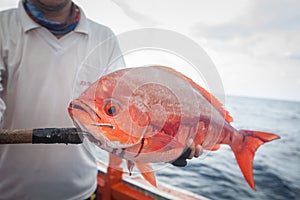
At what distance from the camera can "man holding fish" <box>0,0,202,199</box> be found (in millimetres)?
861

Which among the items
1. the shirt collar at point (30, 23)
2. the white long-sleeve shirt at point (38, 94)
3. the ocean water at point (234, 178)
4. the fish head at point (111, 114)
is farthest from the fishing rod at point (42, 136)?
the ocean water at point (234, 178)

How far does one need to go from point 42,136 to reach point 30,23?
56cm

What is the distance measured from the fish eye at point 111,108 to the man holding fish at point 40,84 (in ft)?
1.37

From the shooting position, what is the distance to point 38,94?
878 millimetres

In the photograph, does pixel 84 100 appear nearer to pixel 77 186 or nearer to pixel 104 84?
pixel 104 84

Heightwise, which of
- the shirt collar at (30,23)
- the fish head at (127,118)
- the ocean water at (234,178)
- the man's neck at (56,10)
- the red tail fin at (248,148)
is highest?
the man's neck at (56,10)

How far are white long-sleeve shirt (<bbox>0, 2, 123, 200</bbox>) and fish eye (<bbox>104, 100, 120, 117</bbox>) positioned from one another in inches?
16.3

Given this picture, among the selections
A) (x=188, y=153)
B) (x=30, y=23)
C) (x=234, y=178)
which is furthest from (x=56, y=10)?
(x=234, y=178)

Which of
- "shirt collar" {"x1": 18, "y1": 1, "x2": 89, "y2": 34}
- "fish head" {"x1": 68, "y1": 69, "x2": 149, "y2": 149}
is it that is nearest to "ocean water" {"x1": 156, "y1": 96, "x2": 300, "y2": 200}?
"shirt collar" {"x1": 18, "y1": 1, "x2": 89, "y2": 34}

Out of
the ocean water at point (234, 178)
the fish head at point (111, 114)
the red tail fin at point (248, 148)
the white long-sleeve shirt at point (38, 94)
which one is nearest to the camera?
the fish head at point (111, 114)

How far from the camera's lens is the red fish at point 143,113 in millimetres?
448

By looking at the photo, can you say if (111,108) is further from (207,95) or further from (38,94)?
(38,94)

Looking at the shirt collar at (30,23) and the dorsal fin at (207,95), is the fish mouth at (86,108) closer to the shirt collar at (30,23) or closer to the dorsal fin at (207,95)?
the dorsal fin at (207,95)

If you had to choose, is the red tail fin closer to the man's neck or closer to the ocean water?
the man's neck
